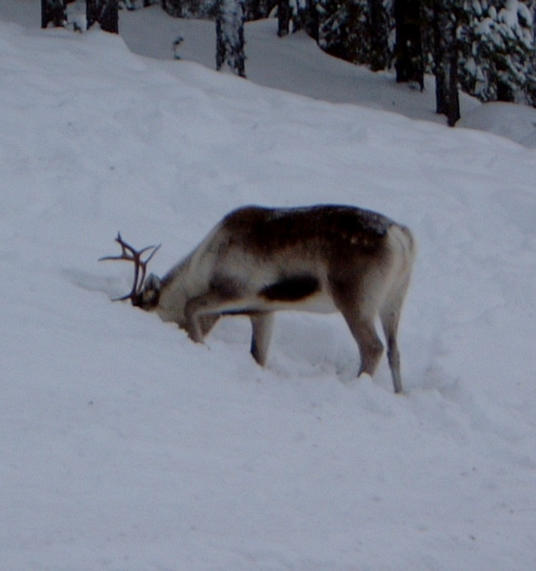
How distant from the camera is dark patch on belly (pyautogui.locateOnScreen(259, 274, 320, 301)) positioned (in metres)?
7.52

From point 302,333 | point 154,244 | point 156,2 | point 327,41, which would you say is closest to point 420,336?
point 302,333

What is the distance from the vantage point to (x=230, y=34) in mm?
16062

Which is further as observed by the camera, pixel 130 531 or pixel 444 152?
pixel 444 152

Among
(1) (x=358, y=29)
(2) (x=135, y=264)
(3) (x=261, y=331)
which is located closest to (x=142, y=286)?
(2) (x=135, y=264)

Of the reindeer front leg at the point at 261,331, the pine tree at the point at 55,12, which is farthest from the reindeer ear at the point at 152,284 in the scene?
the pine tree at the point at 55,12

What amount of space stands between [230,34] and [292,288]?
9196 millimetres

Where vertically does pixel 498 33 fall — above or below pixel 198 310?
below

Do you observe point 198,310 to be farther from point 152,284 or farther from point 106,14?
point 106,14

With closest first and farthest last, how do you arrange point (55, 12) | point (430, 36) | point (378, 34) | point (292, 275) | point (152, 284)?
point (292, 275) < point (152, 284) < point (55, 12) < point (430, 36) < point (378, 34)

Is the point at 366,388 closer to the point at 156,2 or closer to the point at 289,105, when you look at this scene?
the point at 289,105

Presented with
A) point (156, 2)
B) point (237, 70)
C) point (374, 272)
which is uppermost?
point (374, 272)

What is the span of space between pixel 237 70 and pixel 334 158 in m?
4.60

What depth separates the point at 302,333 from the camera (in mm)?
8594

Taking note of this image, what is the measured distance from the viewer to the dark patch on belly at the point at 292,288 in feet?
24.7
